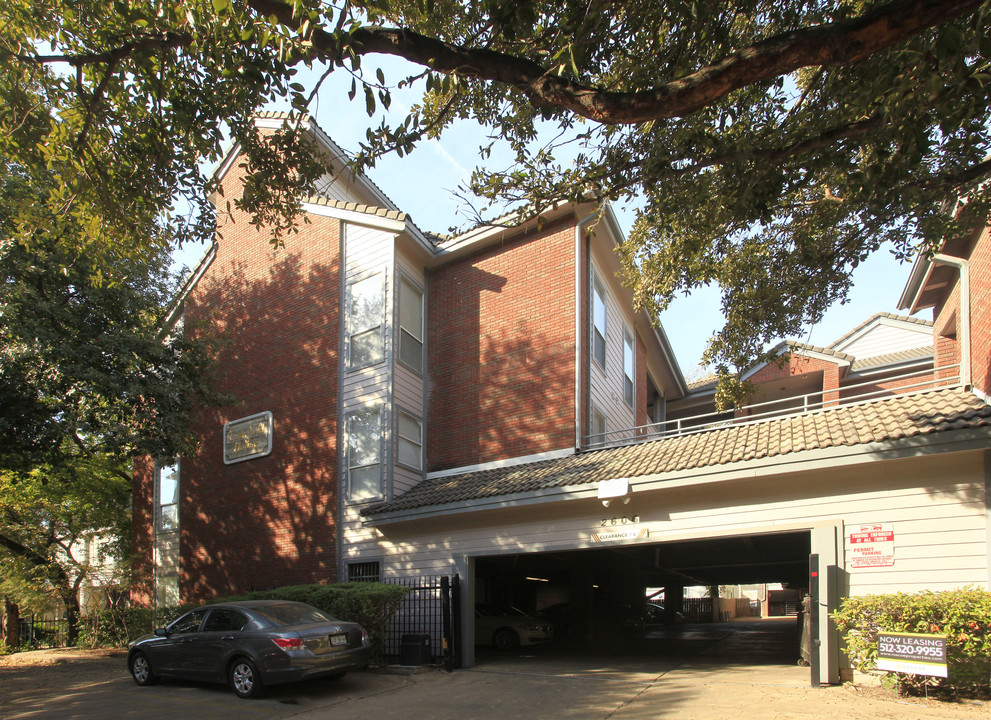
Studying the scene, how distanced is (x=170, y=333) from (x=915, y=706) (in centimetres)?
1585

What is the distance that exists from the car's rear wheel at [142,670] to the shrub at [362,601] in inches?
94.6

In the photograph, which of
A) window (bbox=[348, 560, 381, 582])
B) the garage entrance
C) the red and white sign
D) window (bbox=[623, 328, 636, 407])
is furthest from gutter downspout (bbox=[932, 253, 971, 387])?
window (bbox=[348, 560, 381, 582])

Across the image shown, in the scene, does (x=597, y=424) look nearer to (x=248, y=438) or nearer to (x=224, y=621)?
(x=248, y=438)

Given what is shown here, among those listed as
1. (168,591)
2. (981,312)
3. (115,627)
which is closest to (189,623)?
(115,627)

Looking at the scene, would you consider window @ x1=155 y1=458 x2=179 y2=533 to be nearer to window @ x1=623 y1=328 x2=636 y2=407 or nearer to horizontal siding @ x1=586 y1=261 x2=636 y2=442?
horizontal siding @ x1=586 y1=261 x2=636 y2=442

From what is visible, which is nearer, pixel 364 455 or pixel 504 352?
pixel 364 455

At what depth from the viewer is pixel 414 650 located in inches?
518

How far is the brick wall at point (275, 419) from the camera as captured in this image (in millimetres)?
16781

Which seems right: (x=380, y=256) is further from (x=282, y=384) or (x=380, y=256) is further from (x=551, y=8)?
A: (x=551, y=8)

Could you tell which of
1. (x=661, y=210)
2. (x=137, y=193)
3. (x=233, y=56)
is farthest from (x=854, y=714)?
(x=137, y=193)

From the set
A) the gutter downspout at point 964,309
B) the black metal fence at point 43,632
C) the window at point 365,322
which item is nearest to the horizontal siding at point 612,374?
the window at point 365,322

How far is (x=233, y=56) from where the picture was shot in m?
8.36

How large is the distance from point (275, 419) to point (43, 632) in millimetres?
11029

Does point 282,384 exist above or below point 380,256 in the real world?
below
